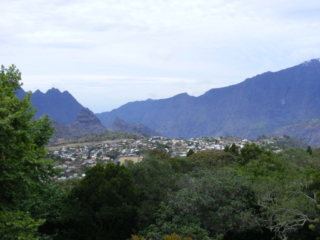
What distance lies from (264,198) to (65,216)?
8.22 m

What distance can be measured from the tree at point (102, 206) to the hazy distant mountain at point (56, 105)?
179 m

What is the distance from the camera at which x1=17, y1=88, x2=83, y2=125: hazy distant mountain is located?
603 ft

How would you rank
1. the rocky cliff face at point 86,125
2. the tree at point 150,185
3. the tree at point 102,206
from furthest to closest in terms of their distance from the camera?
the rocky cliff face at point 86,125 < the tree at point 150,185 < the tree at point 102,206

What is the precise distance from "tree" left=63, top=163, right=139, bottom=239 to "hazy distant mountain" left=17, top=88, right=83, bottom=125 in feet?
588

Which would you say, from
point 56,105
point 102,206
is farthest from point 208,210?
point 56,105

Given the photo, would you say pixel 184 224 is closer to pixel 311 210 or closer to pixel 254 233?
pixel 254 233

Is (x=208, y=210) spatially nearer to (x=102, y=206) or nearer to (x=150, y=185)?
(x=150, y=185)

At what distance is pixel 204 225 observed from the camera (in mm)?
11812

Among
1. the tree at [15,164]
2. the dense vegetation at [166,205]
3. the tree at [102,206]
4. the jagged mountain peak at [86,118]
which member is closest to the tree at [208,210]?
the dense vegetation at [166,205]

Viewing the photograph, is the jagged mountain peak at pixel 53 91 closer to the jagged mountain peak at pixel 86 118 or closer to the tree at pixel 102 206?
the jagged mountain peak at pixel 86 118

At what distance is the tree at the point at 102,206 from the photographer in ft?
41.6

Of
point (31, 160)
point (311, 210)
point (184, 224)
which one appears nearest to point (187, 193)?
point (184, 224)

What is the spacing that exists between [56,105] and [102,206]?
187579 millimetres

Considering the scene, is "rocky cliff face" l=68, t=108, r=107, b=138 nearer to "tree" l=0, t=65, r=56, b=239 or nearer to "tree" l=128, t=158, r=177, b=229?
"tree" l=128, t=158, r=177, b=229
